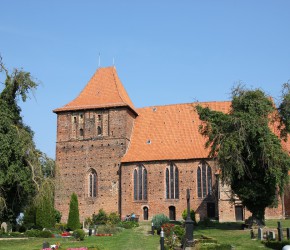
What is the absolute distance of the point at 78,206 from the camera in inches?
1672

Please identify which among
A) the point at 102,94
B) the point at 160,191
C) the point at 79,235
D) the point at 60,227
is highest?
the point at 102,94

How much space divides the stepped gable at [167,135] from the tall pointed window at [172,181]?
3.70ft

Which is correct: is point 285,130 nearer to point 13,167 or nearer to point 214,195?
point 214,195

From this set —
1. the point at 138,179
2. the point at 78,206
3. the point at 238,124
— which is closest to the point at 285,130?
the point at 238,124

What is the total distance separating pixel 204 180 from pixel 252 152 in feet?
41.0

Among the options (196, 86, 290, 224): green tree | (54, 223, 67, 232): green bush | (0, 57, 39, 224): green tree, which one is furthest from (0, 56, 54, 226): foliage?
(196, 86, 290, 224): green tree

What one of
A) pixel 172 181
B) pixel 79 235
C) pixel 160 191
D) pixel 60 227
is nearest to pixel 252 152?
pixel 79 235

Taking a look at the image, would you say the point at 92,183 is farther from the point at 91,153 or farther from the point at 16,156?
the point at 16,156

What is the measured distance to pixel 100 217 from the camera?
40.8 m

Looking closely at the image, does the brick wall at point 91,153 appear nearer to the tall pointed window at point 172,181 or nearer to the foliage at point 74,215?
the foliage at point 74,215

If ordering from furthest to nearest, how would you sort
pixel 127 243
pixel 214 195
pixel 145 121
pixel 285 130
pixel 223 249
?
pixel 145 121, pixel 214 195, pixel 285 130, pixel 127 243, pixel 223 249

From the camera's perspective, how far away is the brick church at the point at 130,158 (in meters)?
41.0

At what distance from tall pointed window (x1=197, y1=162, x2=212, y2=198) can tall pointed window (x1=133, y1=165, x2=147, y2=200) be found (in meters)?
→ 5.26

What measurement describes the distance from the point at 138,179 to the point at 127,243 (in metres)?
19.1
